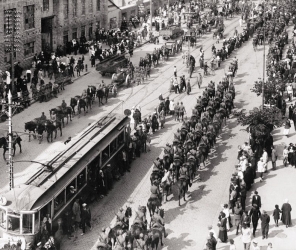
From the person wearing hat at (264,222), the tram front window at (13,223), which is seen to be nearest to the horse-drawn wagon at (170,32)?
the person wearing hat at (264,222)

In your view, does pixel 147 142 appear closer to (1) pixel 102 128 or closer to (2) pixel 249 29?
(1) pixel 102 128

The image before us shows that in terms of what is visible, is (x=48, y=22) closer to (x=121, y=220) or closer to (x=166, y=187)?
(x=166, y=187)

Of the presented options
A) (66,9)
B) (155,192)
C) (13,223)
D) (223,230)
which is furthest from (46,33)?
(223,230)

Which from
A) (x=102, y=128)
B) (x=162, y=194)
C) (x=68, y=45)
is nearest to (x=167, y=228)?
(x=162, y=194)

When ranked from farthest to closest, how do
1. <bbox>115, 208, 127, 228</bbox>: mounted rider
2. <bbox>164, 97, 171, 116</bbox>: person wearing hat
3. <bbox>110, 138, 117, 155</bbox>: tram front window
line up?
<bbox>164, 97, 171, 116</bbox>: person wearing hat
<bbox>110, 138, 117, 155</bbox>: tram front window
<bbox>115, 208, 127, 228</bbox>: mounted rider

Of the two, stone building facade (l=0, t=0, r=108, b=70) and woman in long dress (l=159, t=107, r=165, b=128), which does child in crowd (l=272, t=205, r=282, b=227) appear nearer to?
woman in long dress (l=159, t=107, r=165, b=128)

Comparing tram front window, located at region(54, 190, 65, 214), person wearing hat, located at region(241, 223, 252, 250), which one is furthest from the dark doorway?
person wearing hat, located at region(241, 223, 252, 250)
